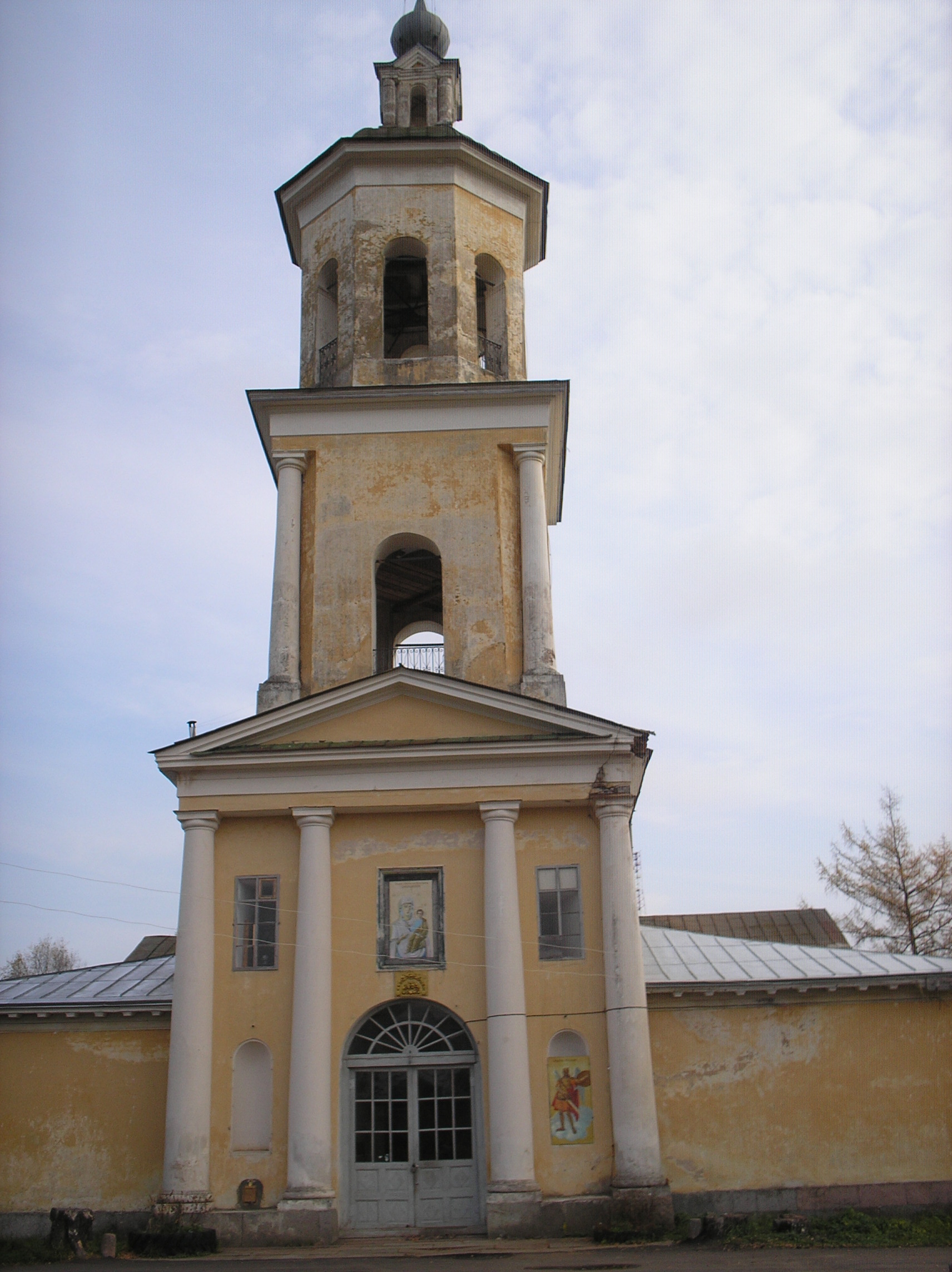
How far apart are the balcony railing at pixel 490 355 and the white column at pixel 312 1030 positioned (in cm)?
782

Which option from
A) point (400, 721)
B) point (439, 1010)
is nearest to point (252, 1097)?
point (439, 1010)

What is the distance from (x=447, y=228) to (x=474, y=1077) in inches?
493

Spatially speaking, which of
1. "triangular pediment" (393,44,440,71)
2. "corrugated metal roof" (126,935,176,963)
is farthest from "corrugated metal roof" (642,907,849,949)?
A: "triangular pediment" (393,44,440,71)

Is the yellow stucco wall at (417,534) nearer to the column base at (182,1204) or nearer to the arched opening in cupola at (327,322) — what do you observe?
the arched opening in cupola at (327,322)

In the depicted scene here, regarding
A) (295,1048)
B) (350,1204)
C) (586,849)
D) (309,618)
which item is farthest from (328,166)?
(350,1204)

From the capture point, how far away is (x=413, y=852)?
14391 millimetres

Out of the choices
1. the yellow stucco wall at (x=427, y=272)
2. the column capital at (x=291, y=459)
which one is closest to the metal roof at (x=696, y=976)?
the column capital at (x=291, y=459)

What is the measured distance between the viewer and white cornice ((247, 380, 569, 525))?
1697cm

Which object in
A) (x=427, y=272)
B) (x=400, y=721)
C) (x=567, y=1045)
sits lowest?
(x=567, y=1045)

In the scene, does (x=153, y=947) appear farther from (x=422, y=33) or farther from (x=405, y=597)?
(x=422, y=33)

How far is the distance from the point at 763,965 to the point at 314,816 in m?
6.33

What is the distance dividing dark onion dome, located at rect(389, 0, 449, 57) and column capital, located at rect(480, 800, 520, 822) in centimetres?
1411

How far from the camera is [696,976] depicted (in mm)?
14734

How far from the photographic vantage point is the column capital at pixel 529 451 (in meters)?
17.0
